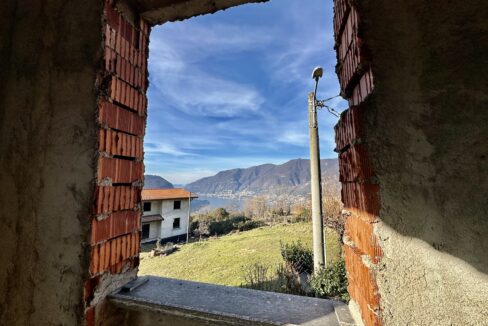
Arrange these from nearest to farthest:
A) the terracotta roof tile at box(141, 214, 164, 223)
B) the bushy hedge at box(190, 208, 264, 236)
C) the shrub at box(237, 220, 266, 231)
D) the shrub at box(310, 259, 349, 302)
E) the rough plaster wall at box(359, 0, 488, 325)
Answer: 1. the rough plaster wall at box(359, 0, 488, 325)
2. the shrub at box(310, 259, 349, 302)
3. the terracotta roof tile at box(141, 214, 164, 223)
4. the shrub at box(237, 220, 266, 231)
5. the bushy hedge at box(190, 208, 264, 236)

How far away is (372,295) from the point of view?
936 mm

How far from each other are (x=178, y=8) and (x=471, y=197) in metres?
1.76

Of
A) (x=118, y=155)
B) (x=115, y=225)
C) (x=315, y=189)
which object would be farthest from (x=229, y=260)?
(x=118, y=155)

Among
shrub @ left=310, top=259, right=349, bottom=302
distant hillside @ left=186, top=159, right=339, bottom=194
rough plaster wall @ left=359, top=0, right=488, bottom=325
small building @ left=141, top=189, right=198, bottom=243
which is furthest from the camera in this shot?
distant hillside @ left=186, top=159, right=339, bottom=194

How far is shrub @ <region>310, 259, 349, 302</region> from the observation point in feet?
18.7

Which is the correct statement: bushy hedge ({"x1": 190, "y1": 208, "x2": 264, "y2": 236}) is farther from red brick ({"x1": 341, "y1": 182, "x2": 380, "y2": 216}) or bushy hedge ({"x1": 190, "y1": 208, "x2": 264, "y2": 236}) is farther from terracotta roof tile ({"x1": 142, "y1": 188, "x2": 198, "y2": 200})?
red brick ({"x1": 341, "y1": 182, "x2": 380, "y2": 216})

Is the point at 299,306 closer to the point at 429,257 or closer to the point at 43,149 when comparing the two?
the point at 429,257

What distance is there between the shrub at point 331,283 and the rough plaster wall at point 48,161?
18.5ft

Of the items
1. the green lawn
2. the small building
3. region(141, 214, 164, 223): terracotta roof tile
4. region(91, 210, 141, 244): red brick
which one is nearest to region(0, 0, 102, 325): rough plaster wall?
region(91, 210, 141, 244): red brick

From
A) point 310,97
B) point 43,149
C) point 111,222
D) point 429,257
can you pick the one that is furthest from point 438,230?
point 310,97

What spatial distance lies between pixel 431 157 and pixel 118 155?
59.1 inches

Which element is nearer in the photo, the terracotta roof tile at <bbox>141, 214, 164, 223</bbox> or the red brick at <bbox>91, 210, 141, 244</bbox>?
the red brick at <bbox>91, 210, 141, 244</bbox>

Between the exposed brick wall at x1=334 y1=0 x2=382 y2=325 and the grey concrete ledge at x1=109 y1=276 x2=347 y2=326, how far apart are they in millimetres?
217

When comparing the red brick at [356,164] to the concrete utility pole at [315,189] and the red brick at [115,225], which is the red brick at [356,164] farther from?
the concrete utility pole at [315,189]
